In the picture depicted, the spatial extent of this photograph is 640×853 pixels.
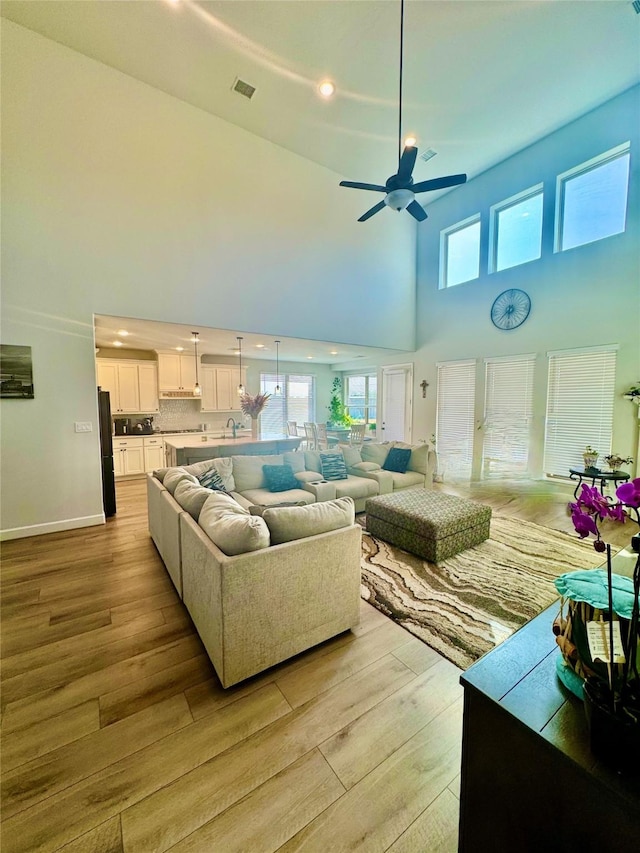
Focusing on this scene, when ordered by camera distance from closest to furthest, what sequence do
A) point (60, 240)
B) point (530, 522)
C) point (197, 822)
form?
point (197, 822)
point (60, 240)
point (530, 522)

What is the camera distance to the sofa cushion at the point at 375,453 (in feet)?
16.4

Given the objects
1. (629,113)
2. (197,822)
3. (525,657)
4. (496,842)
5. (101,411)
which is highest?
(629,113)

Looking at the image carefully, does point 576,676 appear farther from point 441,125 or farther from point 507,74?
point 441,125

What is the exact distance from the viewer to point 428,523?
3.00 metres

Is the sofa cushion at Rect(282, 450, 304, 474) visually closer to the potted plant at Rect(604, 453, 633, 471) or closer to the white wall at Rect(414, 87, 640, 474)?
the white wall at Rect(414, 87, 640, 474)

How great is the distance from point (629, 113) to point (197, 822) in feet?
25.2

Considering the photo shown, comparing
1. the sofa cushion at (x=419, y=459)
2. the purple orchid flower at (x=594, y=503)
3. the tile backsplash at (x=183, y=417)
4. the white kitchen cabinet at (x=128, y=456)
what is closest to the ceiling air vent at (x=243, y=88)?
the sofa cushion at (x=419, y=459)

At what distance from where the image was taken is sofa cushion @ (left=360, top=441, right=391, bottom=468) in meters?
5.01

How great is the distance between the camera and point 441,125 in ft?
14.8

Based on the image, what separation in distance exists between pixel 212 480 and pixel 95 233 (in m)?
3.21

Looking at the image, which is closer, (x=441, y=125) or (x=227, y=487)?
(x=227, y=487)

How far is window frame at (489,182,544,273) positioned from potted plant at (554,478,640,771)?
19.3 feet

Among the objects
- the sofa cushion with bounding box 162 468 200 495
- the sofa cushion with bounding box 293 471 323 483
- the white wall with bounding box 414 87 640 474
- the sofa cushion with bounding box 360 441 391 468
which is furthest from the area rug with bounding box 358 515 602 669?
the white wall with bounding box 414 87 640 474

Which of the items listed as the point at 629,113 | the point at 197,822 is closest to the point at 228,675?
the point at 197,822
